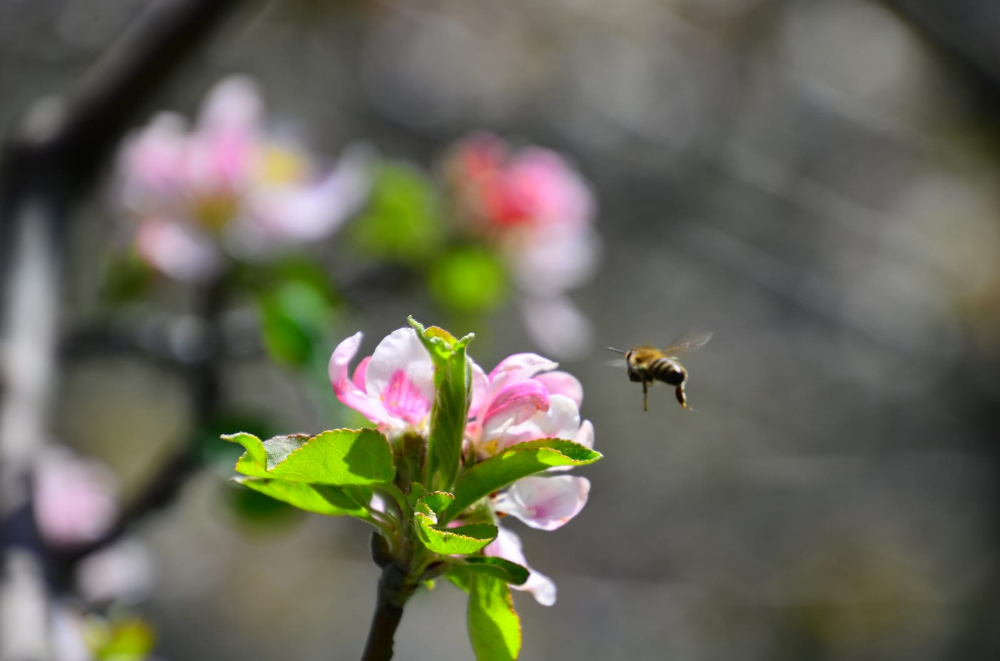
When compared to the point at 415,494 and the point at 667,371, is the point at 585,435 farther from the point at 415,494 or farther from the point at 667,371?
the point at 667,371

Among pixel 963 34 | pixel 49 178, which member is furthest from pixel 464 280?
pixel 963 34

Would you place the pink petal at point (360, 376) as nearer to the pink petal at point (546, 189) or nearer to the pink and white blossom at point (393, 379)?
the pink and white blossom at point (393, 379)

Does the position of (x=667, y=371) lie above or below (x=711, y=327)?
below

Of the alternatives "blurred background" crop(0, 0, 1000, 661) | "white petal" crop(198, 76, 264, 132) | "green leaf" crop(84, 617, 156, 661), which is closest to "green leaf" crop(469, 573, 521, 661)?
"green leaf" crop(84, 617, 156, 661)

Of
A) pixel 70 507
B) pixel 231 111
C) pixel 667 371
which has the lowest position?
pixel 70 507

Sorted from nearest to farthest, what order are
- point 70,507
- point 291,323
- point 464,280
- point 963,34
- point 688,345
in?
1. point 688,345
2. point 291,323
3. point 70,507
4. point 464,280
5. point 963,34

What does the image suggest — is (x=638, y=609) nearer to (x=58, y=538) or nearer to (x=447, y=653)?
(x=447, y=653)

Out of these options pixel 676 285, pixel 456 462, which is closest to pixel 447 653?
pixel 676 285

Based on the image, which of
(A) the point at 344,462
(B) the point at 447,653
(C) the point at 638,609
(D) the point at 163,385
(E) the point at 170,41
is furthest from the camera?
(C) the point at 638,609
